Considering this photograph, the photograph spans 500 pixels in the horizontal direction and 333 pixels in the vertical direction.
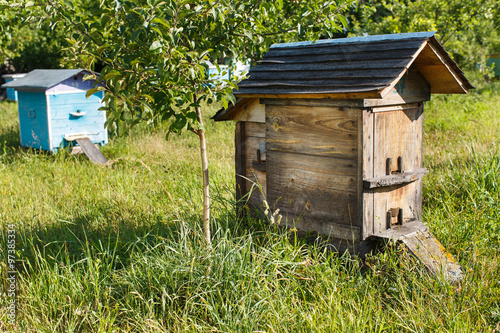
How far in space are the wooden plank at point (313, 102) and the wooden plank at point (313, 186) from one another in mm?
424

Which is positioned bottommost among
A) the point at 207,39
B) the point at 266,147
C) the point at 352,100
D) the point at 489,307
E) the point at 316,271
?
the point at 489,307

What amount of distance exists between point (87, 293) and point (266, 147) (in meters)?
1.84

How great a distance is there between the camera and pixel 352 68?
3.47 m

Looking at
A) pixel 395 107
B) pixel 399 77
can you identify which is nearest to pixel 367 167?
pixel 395 107

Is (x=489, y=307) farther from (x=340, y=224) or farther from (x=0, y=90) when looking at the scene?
(x=0, y=90)

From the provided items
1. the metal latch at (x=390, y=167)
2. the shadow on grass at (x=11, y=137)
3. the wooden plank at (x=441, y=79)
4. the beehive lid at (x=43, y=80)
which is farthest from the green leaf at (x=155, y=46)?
the shadow on grass at (x=11, y=137)

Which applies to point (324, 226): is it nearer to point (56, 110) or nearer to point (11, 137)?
point (56, 110)

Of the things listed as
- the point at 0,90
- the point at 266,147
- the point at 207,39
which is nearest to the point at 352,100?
→ the point at 266,147

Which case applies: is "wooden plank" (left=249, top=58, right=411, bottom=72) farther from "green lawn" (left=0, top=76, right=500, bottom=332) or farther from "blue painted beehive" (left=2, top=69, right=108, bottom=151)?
"blue painted beehive" (left=2, top=69, right=108, bottom=151)

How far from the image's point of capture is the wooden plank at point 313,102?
331cm

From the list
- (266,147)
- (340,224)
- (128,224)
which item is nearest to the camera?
(340,224)

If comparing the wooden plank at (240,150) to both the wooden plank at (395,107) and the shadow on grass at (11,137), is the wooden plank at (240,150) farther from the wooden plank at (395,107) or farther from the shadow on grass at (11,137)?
the shadow on grass at (11,137)

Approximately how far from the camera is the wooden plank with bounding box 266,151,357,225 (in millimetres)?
3480

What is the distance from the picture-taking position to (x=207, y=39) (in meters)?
3.63
